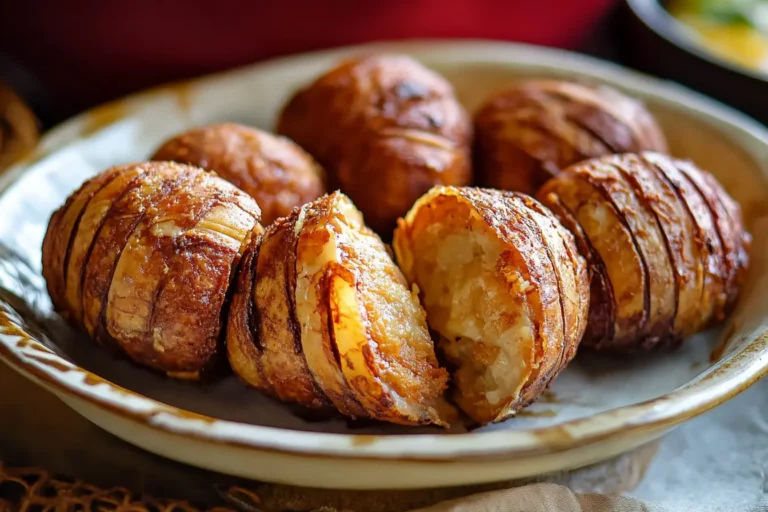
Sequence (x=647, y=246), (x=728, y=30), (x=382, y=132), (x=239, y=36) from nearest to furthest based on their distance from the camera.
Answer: (x=647, y=246)
(x=382, y=132)
(x=239, y=36)
(x=728, y=30)

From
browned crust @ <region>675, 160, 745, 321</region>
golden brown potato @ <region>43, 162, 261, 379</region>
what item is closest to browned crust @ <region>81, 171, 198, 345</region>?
golden brown potato @ <region>43, 162, 261, 379</region>

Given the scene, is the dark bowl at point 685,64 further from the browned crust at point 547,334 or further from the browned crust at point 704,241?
the browned crust at point 547,334

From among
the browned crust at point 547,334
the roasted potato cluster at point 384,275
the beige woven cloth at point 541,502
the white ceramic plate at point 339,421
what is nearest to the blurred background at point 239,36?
the white ceramic plate at point 339,421

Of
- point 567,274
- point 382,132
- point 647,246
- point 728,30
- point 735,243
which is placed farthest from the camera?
point 728,30

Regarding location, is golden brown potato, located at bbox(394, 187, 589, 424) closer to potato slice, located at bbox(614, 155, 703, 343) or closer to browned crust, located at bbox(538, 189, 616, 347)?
browned crust, located at bbox(538, 189, 616, 347)

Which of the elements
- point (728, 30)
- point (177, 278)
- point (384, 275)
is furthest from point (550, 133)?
point (728, 30)

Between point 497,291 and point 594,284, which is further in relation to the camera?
point 594,284

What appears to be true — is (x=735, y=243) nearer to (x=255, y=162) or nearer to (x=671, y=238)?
(x=671, y=238)
